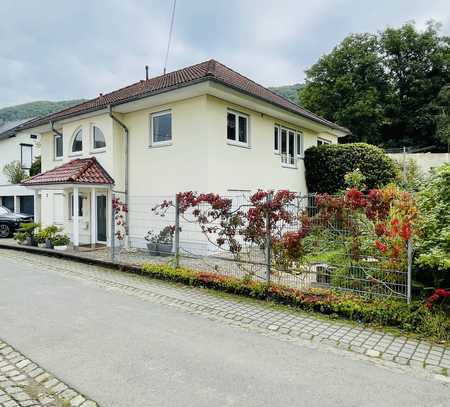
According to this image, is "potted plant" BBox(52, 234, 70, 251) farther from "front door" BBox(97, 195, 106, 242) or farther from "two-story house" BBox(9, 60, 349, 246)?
"front door" BBox(97, 195, 106, 242)

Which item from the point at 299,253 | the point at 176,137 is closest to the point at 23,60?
the point at 176,137

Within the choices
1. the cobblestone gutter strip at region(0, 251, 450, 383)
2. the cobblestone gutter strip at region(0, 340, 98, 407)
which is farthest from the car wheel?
the cobblestone gutter strip at region(0, 340, 98, 407)

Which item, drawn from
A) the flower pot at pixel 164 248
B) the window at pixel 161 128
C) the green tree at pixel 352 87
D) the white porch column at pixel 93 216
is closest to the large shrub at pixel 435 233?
the flower pot at pixel 164 248

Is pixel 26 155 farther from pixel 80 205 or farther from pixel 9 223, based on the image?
pixel 80 205

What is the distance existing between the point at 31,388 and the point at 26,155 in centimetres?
2946

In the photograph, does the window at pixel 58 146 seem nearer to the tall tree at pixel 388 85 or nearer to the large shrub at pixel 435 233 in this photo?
the large shrub at pixel 435 233

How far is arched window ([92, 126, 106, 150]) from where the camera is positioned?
557 inches

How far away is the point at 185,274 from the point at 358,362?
4.59m

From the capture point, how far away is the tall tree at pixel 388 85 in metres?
34.3

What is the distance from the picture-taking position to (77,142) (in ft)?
50.9

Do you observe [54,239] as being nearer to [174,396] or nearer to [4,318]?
[4,318]

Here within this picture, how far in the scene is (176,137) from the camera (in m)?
12.0

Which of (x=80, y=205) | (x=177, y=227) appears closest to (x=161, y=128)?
(x=80, y=205)

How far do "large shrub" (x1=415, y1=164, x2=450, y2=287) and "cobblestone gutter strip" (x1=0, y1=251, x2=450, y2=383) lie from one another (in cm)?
111
